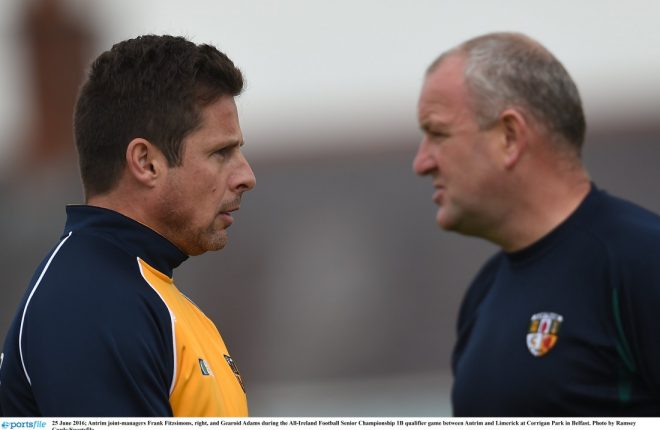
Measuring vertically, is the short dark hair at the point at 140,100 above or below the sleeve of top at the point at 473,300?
above

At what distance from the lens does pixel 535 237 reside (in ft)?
17.6

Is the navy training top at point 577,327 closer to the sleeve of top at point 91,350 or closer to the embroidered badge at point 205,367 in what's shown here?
the embroidered badge at point 205,367

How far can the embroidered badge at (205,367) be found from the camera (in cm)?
390

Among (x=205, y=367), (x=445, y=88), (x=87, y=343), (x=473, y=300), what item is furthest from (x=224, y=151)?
(x=473, y=300)

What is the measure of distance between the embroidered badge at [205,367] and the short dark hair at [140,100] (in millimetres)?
601

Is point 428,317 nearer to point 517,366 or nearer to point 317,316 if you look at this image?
point 317,316

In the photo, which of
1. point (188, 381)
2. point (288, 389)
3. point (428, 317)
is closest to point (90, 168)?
point (188, 381)

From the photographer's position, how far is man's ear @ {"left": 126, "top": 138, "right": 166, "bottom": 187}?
3.99 metres

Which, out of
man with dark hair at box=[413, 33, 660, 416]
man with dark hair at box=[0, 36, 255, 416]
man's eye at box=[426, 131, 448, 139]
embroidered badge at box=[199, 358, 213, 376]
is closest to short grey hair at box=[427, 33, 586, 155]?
man with dark hair at box=[413, 33, 660, 416]

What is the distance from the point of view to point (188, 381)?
12.6 feet
